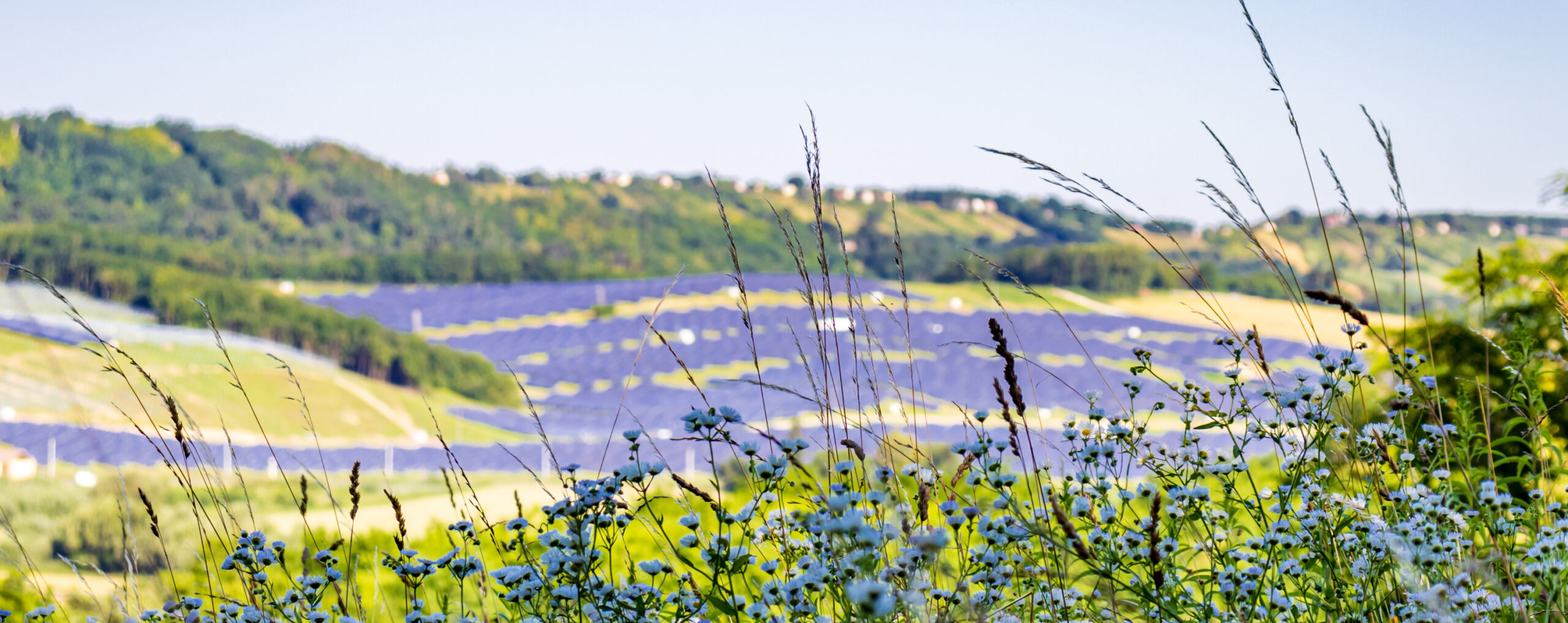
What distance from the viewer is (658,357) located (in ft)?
98.2

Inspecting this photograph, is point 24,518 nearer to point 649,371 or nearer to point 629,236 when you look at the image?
point 649,371

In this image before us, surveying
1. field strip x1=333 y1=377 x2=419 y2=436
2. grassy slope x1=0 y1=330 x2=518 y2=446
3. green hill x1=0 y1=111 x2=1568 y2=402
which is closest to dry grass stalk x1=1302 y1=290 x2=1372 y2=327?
grassy slope x1=0 y1=330 x2=518 y2=446

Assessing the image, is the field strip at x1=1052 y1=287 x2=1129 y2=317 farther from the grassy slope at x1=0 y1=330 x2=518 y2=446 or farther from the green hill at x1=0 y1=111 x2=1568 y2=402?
the grassy slope at x1=0 y1=330 x2=518 y2=446

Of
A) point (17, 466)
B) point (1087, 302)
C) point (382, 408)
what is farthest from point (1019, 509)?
point (1087, 302)

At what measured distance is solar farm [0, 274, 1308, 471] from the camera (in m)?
15.5

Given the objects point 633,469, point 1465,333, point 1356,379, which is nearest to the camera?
point 633,469

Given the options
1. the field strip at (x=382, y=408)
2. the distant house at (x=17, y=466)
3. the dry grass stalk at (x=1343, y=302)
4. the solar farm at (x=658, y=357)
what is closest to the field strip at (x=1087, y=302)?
the solar farm at (x=658, y=357)

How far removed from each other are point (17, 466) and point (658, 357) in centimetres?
1875

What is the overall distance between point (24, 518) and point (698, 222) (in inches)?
2260

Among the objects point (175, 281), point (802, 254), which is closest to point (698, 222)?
point (175, 281)

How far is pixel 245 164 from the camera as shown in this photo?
55938 mm

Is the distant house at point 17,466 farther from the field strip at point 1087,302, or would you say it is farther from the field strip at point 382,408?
the field strip at point 1087,302

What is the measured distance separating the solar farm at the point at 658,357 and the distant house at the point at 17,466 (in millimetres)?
864

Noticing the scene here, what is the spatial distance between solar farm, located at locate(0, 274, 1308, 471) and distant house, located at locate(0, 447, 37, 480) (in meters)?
0.86
